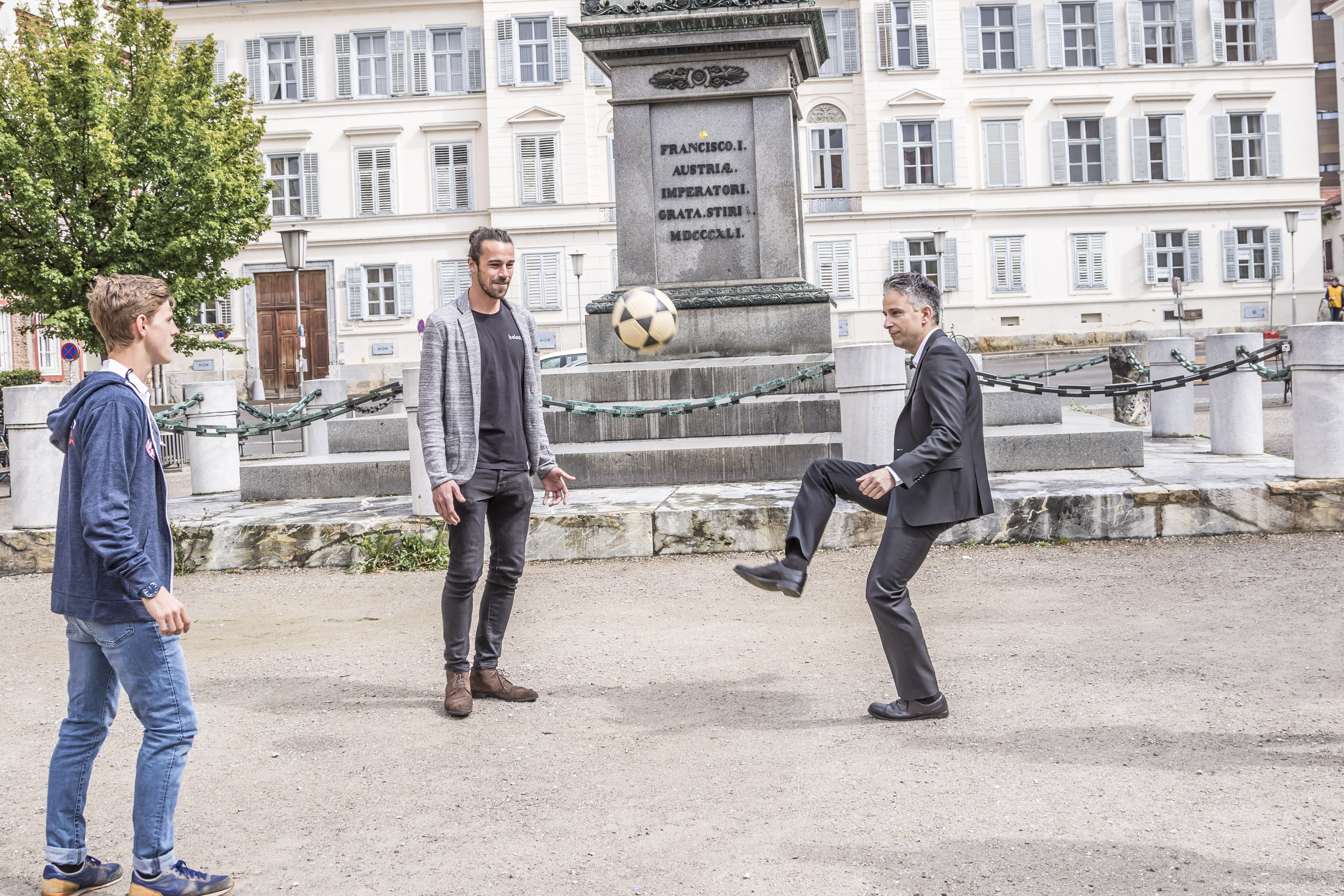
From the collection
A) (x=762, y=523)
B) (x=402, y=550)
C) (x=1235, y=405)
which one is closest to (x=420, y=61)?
(x=1235, y=405)

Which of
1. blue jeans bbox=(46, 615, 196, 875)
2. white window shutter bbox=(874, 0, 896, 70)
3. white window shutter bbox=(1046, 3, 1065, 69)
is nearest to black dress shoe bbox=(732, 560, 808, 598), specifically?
blue jeans bbox=(46, 615, 196, 875)

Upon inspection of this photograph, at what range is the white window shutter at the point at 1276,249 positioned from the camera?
42.7m

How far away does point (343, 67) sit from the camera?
143 ft

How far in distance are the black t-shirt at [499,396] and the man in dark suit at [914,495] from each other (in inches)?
45.3

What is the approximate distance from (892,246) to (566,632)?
121ft

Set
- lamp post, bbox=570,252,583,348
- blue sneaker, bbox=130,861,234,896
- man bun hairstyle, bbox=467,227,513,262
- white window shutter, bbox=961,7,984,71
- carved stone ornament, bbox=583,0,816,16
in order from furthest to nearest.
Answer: white window shutter, bbox=961,7,984,71 → lamp post, bbox=570,252,583,348 → carved stone ornament, bbox=583,0,816,16 → man bun hairstyle, bbox=467,227,513,262 → blue sneaker, bbox=130,861,234,896

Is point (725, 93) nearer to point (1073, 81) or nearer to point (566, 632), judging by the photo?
point (566, 632)

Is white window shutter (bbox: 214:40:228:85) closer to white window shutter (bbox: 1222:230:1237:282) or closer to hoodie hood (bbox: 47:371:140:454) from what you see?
white window shutter (bbox: 1222:230:1237:282)

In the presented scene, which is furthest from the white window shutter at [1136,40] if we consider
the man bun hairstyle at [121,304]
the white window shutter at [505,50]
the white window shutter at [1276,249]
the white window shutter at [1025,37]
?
the man bun hairstyle at [121,304]

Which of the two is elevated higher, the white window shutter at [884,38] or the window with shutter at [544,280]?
the white window shutter at [884,38]

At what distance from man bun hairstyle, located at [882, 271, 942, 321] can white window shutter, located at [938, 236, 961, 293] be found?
124ft

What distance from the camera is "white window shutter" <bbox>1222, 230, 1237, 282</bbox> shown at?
140 feet

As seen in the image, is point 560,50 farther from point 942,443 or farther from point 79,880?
point 79,880

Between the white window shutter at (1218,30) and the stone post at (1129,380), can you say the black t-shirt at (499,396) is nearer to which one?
the stone post at (1129,380)
